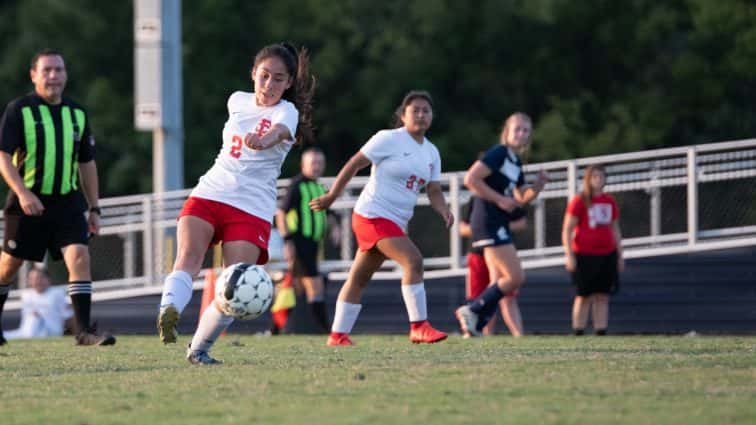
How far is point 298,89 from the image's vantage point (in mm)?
8875

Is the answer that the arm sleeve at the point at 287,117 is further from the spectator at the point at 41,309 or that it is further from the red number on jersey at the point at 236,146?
the spectator at the point at 41,309

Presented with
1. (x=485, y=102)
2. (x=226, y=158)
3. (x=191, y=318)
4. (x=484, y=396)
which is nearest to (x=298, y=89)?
(x=226, y=158)

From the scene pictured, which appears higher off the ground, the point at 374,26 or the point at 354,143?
the point at 374,26

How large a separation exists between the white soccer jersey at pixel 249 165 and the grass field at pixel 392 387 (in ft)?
3.00

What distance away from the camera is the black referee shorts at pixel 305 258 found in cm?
1633

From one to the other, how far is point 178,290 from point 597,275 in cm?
746

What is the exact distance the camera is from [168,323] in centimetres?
800

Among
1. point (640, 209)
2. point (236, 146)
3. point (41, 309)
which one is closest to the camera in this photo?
point (236, 146)

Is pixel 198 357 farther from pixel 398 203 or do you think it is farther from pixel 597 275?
pixel 597 275

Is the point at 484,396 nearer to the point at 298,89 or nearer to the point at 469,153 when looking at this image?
the point at 298,89

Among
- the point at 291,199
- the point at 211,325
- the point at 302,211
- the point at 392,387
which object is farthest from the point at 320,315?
the point at 392,387

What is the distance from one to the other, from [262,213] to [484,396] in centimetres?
204

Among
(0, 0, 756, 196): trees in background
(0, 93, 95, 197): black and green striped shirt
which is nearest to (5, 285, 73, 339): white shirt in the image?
(0, 93, 95, 197): black and green striped shirt

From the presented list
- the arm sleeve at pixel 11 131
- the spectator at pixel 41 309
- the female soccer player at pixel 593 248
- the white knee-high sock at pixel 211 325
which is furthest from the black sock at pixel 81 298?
the spectator at pixel 41 309
